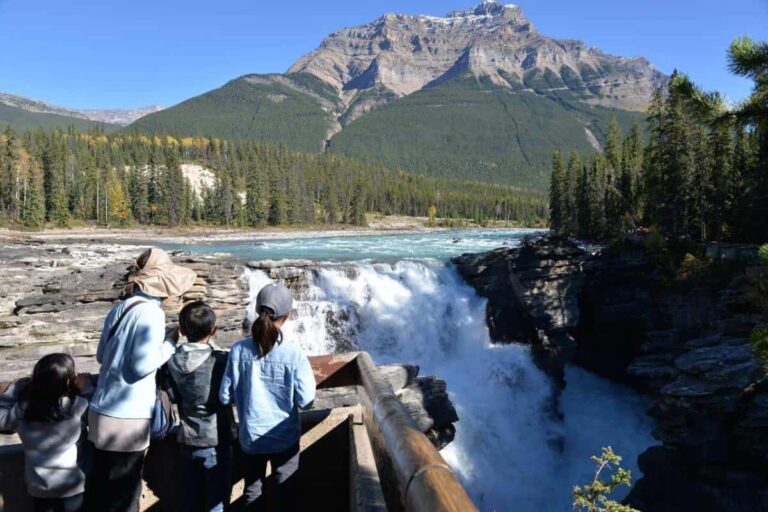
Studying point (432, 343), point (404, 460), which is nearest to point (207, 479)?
point (404, 460)

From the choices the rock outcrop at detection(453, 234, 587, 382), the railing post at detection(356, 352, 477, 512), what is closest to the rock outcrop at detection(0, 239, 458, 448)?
the railing post at detection(356, 352, 477, 512)

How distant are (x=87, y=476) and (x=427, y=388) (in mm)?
12651

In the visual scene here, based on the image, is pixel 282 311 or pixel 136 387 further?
pixel 282 311

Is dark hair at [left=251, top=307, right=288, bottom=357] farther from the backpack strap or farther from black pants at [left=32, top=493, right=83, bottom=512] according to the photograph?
black pants at [left=32, top=493, right=83, bottom=512]

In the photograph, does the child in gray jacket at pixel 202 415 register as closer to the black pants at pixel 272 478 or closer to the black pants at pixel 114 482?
the black pants at pixel 272 478

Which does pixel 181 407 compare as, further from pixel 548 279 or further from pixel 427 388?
pixel 548 279

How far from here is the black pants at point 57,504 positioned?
330 cm

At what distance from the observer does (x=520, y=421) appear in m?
20.8

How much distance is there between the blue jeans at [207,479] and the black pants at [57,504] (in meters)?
0.70

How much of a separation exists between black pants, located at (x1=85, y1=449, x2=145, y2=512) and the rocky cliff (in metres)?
14.2

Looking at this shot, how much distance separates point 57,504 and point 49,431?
0.50m

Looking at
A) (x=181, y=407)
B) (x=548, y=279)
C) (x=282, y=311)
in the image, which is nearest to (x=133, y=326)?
(x=181, y=407)

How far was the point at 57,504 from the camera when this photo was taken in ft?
10.9

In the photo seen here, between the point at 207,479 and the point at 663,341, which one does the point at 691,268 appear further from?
the point at 207,479
